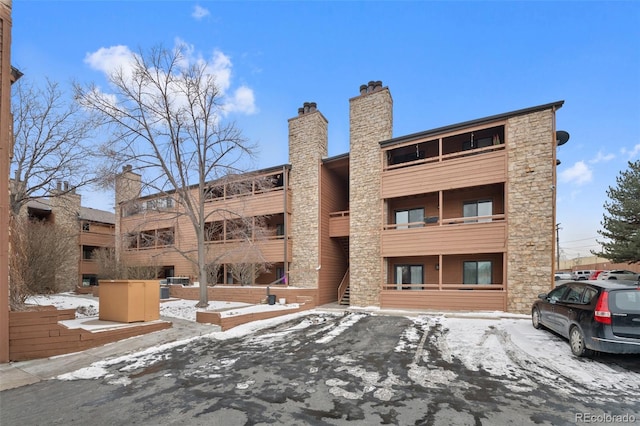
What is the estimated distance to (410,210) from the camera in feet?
53.9

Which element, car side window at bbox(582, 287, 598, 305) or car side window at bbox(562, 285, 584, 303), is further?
car side window at bbox(562, 285, 584, 303)

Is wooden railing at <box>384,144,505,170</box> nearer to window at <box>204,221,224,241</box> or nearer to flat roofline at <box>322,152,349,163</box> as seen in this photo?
flat roofline at <box>322,152,349,163</box>

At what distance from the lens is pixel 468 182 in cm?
1380

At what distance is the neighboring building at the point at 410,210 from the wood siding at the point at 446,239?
0.15ft

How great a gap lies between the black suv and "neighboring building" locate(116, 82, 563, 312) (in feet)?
21.1

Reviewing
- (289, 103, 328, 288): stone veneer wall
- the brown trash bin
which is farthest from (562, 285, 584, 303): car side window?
(289, 103, 328, 288): stone veneer wall

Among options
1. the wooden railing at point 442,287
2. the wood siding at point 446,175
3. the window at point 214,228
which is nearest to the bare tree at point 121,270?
the window at point 214,228

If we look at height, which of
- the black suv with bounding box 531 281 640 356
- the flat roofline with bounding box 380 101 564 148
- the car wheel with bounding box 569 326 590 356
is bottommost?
the car wheel with bounding box 569 326 590 356

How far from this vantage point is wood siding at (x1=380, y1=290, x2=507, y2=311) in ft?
42.4

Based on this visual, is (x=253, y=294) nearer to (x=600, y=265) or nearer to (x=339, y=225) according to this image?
(x=339, y=225)

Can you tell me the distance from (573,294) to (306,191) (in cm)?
1308

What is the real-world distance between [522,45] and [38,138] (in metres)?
22.2

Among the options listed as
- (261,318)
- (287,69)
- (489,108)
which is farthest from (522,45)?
(261,318)

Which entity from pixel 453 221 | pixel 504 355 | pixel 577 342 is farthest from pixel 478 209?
pixel 504 355
